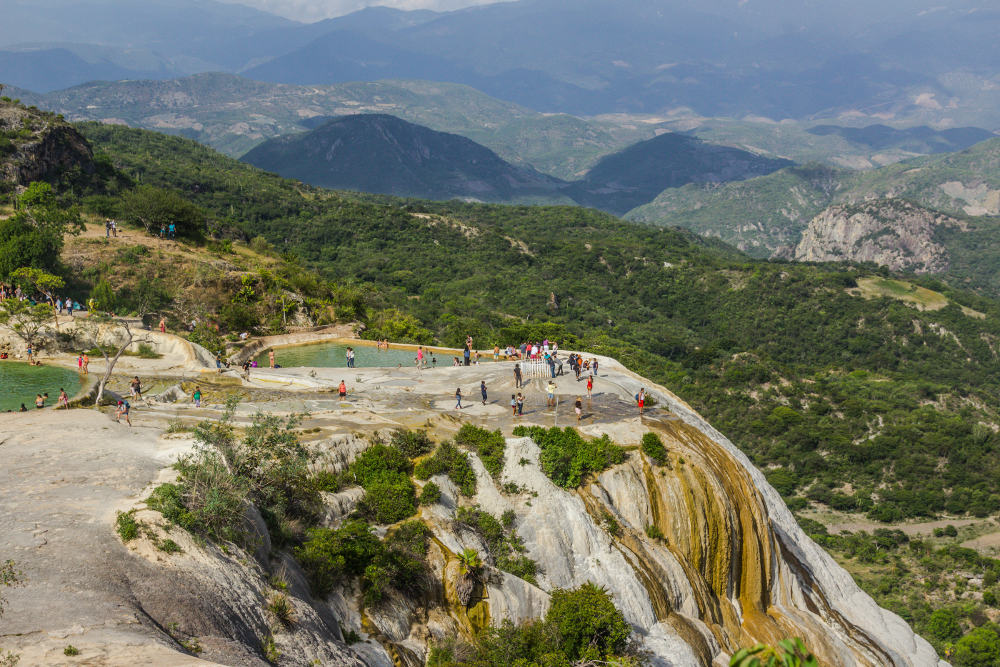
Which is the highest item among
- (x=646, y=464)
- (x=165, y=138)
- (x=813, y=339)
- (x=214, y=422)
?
(x=165, y=138)

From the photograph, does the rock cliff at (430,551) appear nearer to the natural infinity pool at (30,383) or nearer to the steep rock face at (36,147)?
the natural infinity pool at (30,383)

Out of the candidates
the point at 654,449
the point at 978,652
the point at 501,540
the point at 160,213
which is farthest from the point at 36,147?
the point at 978,652

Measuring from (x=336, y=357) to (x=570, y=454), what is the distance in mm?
22701

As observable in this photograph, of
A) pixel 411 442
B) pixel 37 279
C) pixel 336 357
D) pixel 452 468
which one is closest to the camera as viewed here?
pixel 452 468

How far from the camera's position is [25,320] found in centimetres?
3900

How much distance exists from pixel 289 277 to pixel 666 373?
58.3 meters

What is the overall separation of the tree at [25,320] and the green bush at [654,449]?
33165mm

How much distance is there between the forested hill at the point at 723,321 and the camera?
81875 millimetres

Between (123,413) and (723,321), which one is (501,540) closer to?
(123,413)

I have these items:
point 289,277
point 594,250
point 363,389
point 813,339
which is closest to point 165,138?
point 594,250

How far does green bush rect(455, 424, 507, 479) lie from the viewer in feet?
92.3

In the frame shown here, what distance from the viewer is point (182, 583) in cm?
1521

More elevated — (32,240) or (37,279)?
(32,240)

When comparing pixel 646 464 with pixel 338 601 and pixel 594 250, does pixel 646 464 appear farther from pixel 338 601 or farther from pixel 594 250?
pixel 594 250
